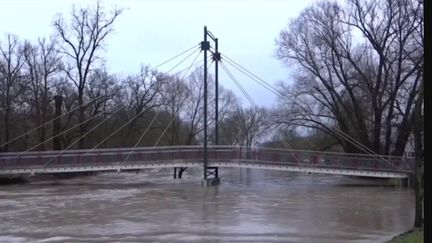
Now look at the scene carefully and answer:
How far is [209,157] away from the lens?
4616 cm

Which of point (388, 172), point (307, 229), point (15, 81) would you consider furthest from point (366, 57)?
point (307, 229)

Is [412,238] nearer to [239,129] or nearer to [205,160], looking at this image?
[205,160]

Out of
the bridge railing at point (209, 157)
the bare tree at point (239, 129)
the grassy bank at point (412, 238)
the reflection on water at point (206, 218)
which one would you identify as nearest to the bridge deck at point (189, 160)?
the bridge railing at point (209, 157)

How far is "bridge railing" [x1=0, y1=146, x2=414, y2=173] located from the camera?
145ft

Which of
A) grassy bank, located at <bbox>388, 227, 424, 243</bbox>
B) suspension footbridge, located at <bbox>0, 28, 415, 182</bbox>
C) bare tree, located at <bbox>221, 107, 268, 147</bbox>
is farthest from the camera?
bare tree, located at <bbox>221, 107, 268, 147</bbox>

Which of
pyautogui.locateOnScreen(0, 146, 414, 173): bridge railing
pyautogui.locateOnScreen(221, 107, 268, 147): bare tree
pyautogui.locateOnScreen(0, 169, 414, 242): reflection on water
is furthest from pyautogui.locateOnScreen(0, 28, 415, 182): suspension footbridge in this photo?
pyautogui.locateOnScreen(221, 107, 268, 147): bare tree

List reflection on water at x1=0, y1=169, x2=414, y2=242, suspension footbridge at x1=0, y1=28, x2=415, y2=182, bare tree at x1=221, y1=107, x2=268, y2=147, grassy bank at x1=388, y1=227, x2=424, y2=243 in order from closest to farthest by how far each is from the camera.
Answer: grassy bank at x1=388, y1=227, x2=424, y2=243 → reflection on water at x1=0, y1=169, x2=414, y2=242 → suspension footbridge at x1=0, y1=28, x2=415, y2=182 → bare tree at x1=221, y1=107, x2=268, y2=147

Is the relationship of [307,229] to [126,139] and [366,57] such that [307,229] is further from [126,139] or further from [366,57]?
[126,139]

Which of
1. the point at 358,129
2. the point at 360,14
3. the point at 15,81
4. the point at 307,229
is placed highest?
the point at 360,14

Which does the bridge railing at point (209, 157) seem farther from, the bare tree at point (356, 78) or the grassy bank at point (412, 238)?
the grassy bank at point (412, 238)

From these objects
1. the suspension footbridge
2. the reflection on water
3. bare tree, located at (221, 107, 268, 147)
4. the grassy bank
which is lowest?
the reflection on water

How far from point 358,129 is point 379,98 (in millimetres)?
3595

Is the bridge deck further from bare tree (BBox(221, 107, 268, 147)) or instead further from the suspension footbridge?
bare tree (BBox(221, 107, 268, 147))

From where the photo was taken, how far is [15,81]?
2539 inches
